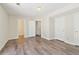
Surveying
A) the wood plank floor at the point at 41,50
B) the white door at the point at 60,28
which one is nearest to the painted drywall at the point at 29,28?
the white door at the point at 60,28

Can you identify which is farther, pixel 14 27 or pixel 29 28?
pixel 29 28

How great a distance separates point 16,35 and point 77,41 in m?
5.10

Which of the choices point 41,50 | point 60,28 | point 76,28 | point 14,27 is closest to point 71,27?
point 76,28

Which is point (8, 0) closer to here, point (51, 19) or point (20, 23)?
point (51, 19)

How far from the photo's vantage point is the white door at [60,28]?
23.7 ft

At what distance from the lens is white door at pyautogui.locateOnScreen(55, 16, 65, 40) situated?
721cm

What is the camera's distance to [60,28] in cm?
761

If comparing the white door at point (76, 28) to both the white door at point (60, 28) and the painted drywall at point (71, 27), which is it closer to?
the painted drywall at point (71, 27)

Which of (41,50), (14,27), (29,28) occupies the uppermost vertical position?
(14,27)

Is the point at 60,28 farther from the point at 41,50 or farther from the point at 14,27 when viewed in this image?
the point at 14,27

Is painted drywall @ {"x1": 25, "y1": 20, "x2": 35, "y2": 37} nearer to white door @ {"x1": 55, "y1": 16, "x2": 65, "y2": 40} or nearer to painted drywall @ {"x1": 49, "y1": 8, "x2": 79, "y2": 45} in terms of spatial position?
white door @ {"x1": 55, "y1": 16, "x2": 65, "y2": 40}

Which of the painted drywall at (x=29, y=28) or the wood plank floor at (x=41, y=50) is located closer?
the wood plank floor at (x=41, y=50)

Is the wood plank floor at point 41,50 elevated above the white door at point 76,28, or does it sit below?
below
